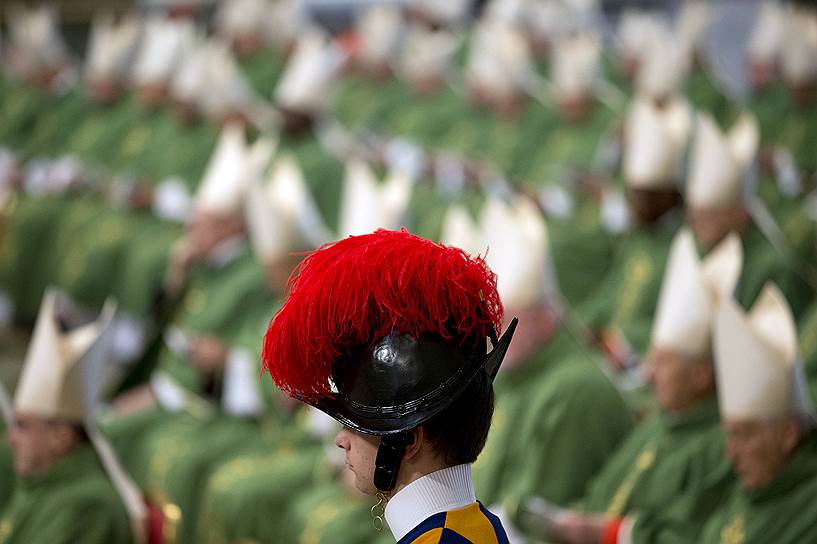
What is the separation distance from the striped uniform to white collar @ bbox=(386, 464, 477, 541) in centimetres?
1

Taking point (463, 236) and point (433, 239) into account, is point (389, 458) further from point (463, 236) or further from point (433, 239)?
point (433, 239)

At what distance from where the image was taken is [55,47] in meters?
9.77

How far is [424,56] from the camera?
9.10 m

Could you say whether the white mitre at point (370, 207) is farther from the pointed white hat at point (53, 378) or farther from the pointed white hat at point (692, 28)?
the pointed white hat at point (692, 28)

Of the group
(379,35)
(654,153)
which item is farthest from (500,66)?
(654,153)

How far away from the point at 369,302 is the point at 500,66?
647cm

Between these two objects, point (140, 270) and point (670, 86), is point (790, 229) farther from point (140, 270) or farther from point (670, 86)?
point (140, 270)

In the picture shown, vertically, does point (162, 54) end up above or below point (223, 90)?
below

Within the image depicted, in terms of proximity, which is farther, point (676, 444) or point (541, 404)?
point (541, 404)

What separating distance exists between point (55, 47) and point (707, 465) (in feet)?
24.4

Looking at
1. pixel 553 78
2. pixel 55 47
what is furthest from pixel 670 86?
pixel 55 47

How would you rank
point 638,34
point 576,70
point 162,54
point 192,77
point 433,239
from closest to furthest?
point 433,239
point 576,70
point 192,77
point 162,54
point 638,34

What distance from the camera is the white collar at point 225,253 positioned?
582 centimetres

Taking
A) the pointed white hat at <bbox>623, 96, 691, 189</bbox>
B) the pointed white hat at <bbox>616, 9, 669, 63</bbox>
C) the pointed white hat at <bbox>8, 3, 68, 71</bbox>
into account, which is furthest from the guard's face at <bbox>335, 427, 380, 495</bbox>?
the pointed white hat at <bbox>8, 3, 68, 71</bbox>
